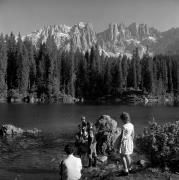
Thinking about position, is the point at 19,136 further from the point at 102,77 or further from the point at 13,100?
the point at 102,77

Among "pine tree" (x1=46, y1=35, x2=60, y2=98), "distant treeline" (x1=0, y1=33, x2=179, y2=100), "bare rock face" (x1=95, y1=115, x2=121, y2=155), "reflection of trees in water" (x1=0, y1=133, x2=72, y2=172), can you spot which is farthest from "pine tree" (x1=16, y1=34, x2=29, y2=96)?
"bare rock face" (x1=95, y1=115, x2=121, y2=155)

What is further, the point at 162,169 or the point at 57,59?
the point at 57,59

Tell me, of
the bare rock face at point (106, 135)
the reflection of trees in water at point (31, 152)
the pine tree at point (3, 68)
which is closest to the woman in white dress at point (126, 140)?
the reflection of trees in water at point (31, 152)

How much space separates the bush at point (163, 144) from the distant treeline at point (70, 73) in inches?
5159

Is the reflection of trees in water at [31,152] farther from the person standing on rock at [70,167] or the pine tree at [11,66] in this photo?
the pine tree at [11,66]

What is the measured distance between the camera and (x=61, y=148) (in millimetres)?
32719

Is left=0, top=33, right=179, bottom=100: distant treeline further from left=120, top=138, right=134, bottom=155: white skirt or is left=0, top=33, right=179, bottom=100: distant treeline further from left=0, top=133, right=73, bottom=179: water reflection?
left=120, top=138, right=134, bottom=155: white skirt

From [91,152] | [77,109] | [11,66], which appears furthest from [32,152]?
[11,66]

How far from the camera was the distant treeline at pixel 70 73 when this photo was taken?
154250 millimetres

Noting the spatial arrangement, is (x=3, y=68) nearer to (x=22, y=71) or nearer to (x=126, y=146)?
(x=22, y=71)

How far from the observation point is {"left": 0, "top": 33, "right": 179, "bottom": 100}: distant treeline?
506ft

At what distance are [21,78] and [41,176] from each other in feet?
442

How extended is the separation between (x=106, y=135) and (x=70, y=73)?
144337mm

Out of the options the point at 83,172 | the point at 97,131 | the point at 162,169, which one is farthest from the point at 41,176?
the point at 97,131
